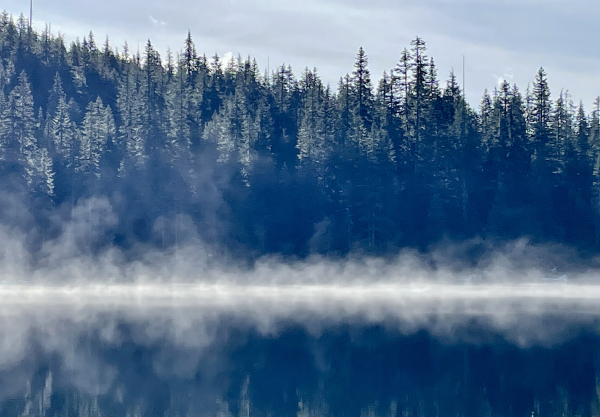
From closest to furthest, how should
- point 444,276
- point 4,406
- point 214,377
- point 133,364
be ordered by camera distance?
point 4,406 → point 214,377 → point 133,364 → point 444,276

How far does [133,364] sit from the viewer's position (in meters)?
23.8

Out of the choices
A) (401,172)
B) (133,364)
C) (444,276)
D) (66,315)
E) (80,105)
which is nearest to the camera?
(133,364)

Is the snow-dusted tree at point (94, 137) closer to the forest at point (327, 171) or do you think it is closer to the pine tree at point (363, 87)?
the forest at point (327, 171)

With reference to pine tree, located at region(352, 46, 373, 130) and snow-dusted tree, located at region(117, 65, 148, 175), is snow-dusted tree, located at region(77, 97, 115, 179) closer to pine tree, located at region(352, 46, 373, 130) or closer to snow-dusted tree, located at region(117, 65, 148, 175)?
snow-dusted tree, located at region(117, 65, 148, 175)

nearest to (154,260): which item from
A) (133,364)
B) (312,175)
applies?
(312,175)

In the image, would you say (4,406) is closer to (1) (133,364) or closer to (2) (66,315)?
(1) (133,364)

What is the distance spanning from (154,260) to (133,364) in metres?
45.4

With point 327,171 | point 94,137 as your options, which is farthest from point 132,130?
point 327,171

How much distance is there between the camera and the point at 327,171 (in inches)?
2940

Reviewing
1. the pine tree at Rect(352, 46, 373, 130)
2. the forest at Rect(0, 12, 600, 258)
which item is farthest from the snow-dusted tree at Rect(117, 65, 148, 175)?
the pine tree at Rect(352, 46, 373, 130)

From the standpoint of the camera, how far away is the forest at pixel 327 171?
7156cm

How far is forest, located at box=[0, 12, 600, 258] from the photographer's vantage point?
71.6 meters

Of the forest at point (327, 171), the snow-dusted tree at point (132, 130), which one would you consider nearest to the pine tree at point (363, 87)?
the forest at point (327, 171)

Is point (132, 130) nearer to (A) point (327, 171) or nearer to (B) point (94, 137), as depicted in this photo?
(B) point (94, 137)
